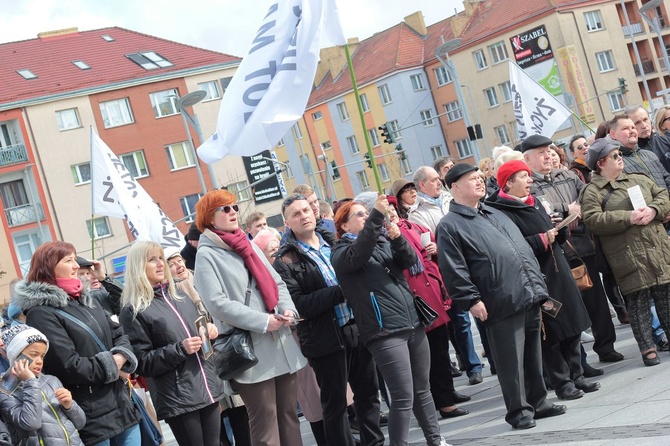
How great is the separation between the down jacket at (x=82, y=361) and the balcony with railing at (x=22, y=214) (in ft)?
161

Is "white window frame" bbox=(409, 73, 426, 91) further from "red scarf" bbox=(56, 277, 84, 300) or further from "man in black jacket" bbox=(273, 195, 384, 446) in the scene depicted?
"red scarf" bbox=(56, 277, 84, 300)

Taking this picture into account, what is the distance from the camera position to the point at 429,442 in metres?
7.44

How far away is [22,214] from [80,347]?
4969 centimetres

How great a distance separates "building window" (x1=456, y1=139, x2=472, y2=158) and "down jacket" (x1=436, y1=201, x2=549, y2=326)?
7441cm

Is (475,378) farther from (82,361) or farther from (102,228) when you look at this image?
(102,228)

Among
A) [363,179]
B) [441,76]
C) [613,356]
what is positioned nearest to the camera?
[613,356]

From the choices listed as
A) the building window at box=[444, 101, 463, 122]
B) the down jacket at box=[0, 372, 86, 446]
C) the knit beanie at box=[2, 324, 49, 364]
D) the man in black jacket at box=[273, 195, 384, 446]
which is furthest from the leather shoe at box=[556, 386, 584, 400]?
the building window at box=[444, 101, 463, 122]

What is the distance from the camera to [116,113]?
55281 millimetres

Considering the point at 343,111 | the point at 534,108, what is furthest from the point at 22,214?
the point at 534,108

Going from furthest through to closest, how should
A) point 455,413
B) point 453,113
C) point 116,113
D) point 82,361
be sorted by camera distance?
point 453,113, point 116,113, point 455,413, point 82,361

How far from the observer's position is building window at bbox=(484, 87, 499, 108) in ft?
255

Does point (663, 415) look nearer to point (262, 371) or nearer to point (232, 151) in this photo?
point (262, 371)

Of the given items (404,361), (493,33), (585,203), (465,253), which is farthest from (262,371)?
(493,33)

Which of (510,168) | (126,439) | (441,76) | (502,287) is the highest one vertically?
(441,76)
